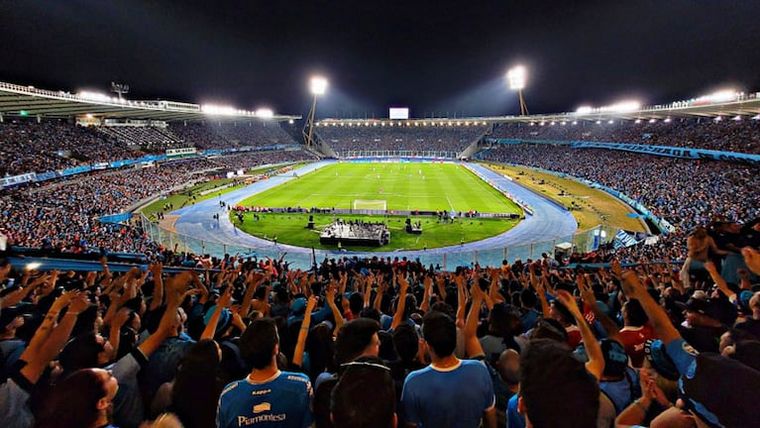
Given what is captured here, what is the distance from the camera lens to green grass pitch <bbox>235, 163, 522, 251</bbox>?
108ft

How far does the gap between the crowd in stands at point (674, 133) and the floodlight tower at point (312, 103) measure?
66225mm

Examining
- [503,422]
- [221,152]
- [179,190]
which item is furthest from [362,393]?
[221,152]

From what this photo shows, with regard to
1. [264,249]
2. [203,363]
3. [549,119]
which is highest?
[549,119]

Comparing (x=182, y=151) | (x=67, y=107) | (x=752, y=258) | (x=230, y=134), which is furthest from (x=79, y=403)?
(x=230, y=134)

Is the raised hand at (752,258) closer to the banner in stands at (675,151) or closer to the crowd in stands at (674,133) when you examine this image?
the banner in stands at (675,151)

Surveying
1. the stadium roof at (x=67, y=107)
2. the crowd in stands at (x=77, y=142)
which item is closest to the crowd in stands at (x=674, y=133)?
the stadium roof at (x=67, y=107)

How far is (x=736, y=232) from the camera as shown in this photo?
7.03 metres

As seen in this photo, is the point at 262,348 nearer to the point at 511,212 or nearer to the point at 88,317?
the point at 88,317

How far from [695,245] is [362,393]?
6.71m

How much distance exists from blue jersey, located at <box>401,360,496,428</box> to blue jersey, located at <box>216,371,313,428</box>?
813 millimetres

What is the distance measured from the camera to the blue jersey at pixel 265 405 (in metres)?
2.94

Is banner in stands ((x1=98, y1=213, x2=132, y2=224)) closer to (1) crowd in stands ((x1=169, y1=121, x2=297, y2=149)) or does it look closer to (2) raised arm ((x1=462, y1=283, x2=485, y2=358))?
(2) raised arm ((x1=462, y1=283, x2=485, y2=358))

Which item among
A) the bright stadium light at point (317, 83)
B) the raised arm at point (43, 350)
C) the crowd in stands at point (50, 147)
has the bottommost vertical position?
the raised arm at point (43, 350)

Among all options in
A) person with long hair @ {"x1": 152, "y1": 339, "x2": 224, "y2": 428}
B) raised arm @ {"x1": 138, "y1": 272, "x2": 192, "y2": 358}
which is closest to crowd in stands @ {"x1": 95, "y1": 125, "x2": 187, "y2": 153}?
raised arm @ {"x1": 138, "y1": 272, "x2": 192, "y2": 358}
